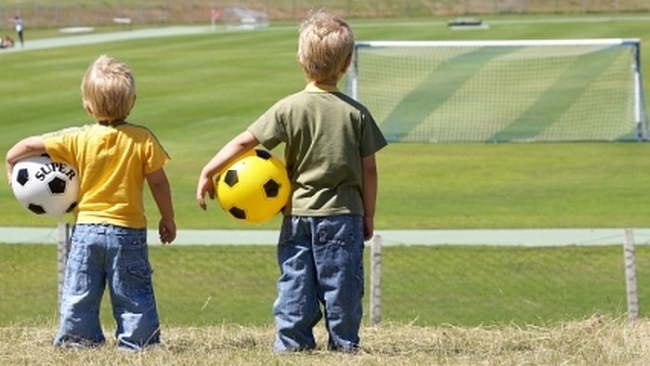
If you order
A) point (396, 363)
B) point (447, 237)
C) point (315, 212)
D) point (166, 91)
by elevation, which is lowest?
point (166, 91)

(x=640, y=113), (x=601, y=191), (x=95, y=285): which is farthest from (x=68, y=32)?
(x=95, y=285)

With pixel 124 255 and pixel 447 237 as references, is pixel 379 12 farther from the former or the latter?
pixel 124 255

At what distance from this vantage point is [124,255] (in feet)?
21.8

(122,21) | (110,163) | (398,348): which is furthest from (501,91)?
(122,21)

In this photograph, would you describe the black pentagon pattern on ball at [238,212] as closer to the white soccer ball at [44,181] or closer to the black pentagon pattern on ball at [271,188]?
the black pentagon pattern on ball at [271,188]

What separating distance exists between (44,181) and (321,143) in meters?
1.30

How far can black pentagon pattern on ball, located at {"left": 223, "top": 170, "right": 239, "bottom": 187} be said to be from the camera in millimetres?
6590

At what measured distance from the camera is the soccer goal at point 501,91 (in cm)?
2666

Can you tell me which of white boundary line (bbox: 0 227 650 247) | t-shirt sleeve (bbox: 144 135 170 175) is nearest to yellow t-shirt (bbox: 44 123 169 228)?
t-shirt sleeve (bbox: 144 135 170 175)

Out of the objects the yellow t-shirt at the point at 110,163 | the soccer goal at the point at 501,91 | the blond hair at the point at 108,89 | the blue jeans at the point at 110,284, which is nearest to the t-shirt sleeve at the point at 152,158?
the yellow t-shirt at the point at 110,163

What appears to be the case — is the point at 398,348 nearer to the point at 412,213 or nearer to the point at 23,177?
the point at 23,177

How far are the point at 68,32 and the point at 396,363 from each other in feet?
183

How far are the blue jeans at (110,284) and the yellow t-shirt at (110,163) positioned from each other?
79mm

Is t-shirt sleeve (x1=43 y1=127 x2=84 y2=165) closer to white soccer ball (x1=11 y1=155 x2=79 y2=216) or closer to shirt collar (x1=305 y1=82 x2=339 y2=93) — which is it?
white soccer ball (x1=11 y1=155 x2=79 y2=216)
